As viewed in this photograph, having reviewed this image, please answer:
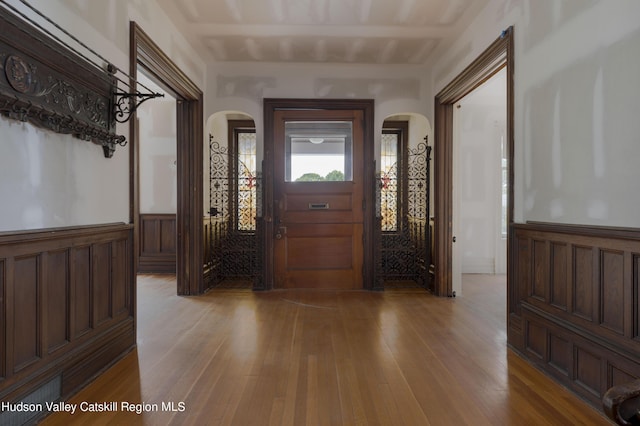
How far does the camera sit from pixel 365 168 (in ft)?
15.6

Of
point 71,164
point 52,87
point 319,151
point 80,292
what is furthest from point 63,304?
point 319,151

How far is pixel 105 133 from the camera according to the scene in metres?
2.37

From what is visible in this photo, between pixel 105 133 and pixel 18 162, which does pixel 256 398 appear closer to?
pixel 18 162

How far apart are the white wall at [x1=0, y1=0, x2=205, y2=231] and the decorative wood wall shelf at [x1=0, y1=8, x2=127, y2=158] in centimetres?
9

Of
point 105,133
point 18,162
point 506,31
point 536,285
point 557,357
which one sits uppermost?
point 506,31

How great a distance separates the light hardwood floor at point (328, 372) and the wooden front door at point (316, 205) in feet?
3.00

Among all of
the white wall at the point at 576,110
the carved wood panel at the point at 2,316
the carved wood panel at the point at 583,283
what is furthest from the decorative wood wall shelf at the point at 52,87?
the carved wood panel at the point at 583,283

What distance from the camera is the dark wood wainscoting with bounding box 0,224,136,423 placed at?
1674 mm

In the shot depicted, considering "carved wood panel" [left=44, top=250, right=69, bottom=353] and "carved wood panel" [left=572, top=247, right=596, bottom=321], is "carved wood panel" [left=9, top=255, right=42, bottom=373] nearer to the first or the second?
"carved wood panel" [left=44, top=250, right=69, bottom=353]

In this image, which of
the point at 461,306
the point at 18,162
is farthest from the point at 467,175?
the point at 18,162

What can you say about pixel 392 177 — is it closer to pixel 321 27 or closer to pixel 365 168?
pixel 365 168

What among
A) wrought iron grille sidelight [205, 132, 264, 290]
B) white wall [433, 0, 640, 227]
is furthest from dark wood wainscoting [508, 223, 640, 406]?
wrought iron grille sidelight [205, 132, 264, 290]

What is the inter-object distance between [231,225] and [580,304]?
442 cm

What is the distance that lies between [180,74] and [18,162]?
2390 mm
